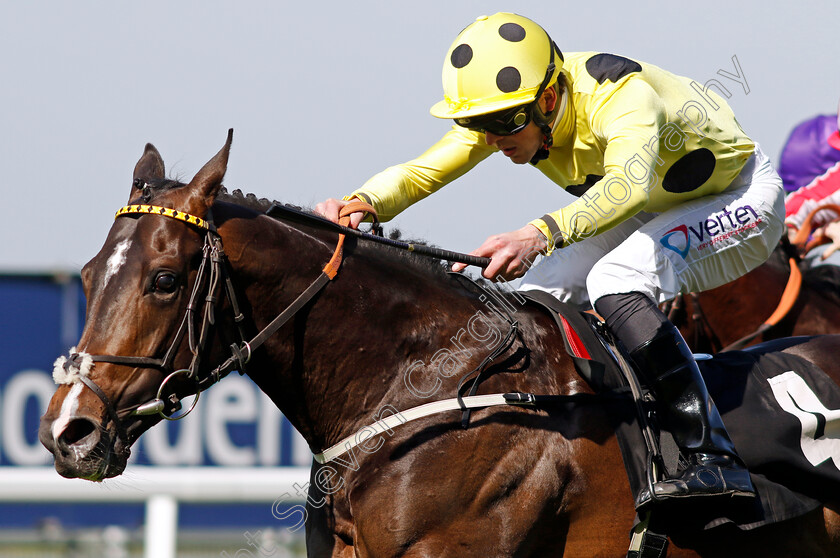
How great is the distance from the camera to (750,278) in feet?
18.0

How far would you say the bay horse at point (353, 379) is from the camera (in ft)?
8.71

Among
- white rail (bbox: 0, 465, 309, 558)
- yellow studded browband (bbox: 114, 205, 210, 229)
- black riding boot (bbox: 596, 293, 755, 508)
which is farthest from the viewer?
white rail (bbox: 0, 465, 309, 558)

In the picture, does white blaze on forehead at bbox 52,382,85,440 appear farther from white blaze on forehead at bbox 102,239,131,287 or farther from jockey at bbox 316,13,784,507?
jockey at bbox 316,13,784,507

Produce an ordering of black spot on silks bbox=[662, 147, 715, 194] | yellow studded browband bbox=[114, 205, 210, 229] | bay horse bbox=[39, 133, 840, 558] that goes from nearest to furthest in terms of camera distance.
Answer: bay horse bbox=[39, 133, 840, 558]
yellow studded browband bbox=[114, 205, 210, 229]
black spot on silks bbox=[662, 147, 715, 194]

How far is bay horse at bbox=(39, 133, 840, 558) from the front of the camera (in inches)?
105

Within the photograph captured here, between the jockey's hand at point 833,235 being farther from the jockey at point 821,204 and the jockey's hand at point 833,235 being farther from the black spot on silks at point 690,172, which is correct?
the black spot on silks at point 690,172

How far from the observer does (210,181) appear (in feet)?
9.22

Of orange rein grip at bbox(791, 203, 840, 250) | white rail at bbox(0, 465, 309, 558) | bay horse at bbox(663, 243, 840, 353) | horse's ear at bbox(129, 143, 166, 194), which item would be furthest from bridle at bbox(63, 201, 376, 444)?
orange rein grip at bbox(791, 203, 840, 250)

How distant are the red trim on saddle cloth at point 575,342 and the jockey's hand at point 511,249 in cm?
30

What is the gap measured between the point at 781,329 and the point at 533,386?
2.86 m

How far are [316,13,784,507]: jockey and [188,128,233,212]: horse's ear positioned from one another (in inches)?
24.3

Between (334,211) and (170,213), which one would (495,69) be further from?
(170,213)

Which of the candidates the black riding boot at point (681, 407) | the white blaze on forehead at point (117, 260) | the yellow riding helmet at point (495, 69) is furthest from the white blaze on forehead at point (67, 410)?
the black riding boot at point (681, 407)

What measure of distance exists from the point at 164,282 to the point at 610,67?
1.66 meters
